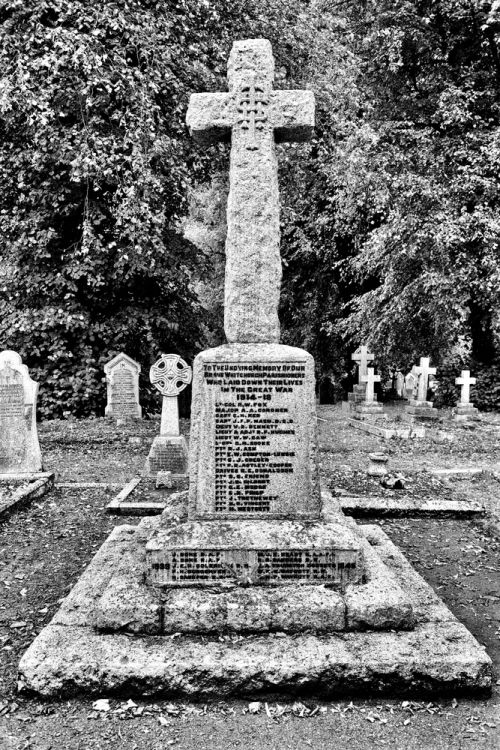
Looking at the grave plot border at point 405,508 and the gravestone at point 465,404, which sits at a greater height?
the gravestone at point 465,404

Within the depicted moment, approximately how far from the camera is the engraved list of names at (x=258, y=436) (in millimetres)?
4488

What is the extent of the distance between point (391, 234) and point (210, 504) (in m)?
12.0

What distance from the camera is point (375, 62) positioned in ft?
52.2

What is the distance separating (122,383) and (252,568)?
1015cm

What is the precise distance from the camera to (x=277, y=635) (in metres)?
3.86

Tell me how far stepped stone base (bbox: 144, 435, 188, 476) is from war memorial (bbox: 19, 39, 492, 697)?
13.4 ft

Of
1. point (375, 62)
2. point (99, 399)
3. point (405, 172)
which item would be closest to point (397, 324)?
point (405, 172)

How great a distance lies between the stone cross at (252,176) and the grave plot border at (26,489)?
12.8 feet

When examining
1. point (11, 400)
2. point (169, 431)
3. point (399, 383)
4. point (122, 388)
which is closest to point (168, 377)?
point (169, 431)

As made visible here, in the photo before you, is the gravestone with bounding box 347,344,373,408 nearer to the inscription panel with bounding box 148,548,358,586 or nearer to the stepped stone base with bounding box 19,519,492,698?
the inscription panel with bounding box 148,548,358,586

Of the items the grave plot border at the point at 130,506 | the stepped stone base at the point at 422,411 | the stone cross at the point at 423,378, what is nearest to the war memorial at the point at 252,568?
the grave plot border at the point at 130,506

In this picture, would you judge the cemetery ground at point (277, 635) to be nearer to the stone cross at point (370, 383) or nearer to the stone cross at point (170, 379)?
the stone cross at point (170, 379)

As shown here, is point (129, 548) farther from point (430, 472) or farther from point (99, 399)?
point (99, 399)

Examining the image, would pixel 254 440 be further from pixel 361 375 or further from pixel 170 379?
pixel 361 375
